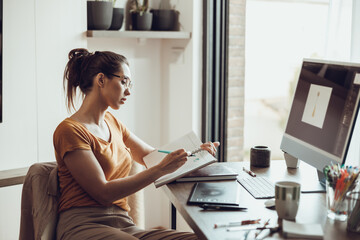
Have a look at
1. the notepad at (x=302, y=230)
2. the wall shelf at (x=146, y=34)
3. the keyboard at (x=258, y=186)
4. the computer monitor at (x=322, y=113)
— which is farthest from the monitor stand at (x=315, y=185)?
the wall shelf at (x=146, y=34)

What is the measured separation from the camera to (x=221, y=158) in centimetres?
Result: 294

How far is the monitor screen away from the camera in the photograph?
5.31 ft

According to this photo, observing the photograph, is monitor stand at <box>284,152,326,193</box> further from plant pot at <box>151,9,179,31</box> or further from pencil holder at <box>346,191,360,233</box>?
plant pot at <box>151,9,179,31</box>

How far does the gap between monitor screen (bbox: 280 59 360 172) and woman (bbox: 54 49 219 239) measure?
13.1 inches

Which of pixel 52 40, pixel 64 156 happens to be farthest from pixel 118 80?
pixel 52 40

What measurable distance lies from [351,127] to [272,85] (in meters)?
4.00

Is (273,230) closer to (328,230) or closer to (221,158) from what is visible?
(328,230)

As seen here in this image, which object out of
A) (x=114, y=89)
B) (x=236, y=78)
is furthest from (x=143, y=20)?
(x=114, y=89)

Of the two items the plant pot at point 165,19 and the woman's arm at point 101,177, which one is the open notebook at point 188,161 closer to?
the woman's arm at point 101,177

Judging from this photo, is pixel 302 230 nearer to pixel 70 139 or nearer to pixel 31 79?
pixel 70 139

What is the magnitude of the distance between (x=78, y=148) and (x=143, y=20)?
1.34 metres

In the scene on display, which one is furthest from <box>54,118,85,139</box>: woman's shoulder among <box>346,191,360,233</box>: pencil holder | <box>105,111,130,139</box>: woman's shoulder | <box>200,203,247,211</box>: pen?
<box>346,191,360,233</box>: pencil holder

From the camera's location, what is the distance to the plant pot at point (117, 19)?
284 cm

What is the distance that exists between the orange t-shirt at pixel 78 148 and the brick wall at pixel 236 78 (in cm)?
124
